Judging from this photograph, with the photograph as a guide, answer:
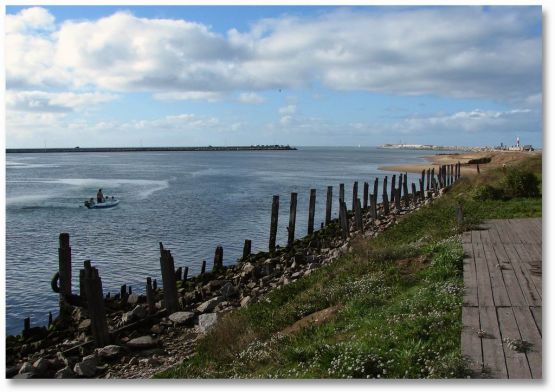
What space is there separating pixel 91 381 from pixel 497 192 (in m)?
18.0

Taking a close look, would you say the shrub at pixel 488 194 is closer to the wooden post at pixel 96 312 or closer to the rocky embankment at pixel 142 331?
the rocky embankment at pixel 142 331

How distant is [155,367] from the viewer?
366 inches

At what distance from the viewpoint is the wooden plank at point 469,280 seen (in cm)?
758

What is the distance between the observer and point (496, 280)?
28.0ft

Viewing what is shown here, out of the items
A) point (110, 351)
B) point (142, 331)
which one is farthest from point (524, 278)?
point (142, 331)

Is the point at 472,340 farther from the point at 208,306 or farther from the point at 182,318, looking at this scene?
the point at 208,306

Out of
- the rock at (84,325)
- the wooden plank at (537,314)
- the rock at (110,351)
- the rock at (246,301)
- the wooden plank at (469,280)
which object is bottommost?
the rock at (84,325)

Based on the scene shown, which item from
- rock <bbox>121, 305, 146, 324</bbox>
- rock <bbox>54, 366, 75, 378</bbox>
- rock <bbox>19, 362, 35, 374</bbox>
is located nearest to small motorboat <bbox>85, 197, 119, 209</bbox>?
rock <bbox>121, 305, 146, 324</bbox>

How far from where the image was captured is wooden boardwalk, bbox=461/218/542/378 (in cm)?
577

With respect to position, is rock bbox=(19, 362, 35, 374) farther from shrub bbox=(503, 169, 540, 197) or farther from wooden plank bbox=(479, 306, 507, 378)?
shrub bbox=(503, 169, 540, 197)

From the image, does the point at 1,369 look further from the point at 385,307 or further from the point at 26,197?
the point at 26,197

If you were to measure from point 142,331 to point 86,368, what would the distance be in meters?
2.71

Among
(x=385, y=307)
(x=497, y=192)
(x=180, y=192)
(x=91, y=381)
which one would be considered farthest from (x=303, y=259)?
(x=180, y=192)

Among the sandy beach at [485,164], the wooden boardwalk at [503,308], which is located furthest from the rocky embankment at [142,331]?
the sandy beach at [485,164]
